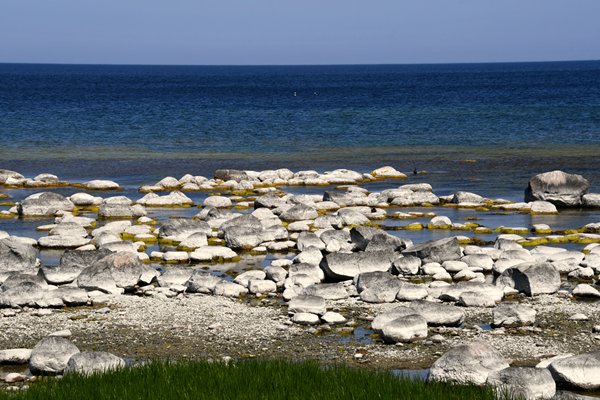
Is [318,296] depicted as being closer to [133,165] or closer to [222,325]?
[222,325]

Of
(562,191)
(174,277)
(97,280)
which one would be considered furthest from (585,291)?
(562,191)

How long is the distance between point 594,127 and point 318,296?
63031mm

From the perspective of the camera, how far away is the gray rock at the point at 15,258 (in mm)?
25098

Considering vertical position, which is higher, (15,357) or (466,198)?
(15,357)

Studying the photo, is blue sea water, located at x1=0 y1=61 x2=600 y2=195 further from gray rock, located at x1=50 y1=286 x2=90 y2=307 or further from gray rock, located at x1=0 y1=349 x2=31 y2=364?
gray rock, located at x1=0 y1=349 x2=31 y2=364

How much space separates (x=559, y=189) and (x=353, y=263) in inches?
622

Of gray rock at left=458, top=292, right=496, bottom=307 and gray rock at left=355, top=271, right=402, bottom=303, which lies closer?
gray rock at left=458, top=292, right=496, bottom=307

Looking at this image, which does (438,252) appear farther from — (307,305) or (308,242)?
(307,305)

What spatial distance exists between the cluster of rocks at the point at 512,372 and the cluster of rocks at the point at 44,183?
98.6 ft

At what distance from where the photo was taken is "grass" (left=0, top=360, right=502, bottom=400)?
13.6 metres

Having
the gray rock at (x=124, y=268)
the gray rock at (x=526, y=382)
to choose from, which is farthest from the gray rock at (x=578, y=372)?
the gray rock at (x=124, y=268)

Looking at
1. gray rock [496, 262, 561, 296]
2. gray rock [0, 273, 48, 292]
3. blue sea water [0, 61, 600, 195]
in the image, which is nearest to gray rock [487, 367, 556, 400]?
gray rock [496, 262, 561, 296]

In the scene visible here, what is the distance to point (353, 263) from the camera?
2430 centimetres

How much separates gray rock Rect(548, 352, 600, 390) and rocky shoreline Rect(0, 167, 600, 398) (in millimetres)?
35
